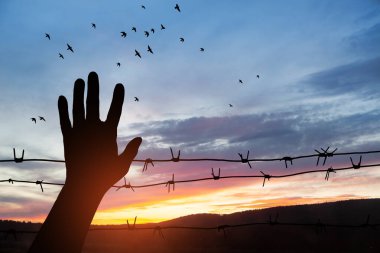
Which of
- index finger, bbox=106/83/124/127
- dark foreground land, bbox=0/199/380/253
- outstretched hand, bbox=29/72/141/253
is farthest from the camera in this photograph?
dark foreground land, bbox=0/199/380/253

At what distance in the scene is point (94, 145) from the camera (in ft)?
11.4

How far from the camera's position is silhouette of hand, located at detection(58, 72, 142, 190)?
3.45 metres

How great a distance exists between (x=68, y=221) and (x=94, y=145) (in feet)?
2.40

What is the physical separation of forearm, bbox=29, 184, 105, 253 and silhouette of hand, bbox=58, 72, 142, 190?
9 cm

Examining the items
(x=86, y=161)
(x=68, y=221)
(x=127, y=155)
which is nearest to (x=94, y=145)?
(x=86, y=161)

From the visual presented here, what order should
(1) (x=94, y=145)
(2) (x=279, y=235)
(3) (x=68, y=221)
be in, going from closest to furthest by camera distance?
(3) (x=68, y=221)
(1) (x=94, y=145)
(2) (x=279, y=235)

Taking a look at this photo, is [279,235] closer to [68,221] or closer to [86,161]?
[86,161]

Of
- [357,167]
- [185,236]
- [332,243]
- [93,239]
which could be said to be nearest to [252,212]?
[185,236]

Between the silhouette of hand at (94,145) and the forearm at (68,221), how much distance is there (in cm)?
9

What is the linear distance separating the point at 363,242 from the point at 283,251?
448 inches

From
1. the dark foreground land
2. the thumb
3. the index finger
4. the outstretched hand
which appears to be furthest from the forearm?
the dark foreground land

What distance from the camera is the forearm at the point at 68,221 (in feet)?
9.95

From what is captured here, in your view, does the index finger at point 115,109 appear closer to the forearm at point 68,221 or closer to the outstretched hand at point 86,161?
the outstretched hand at point 86,161

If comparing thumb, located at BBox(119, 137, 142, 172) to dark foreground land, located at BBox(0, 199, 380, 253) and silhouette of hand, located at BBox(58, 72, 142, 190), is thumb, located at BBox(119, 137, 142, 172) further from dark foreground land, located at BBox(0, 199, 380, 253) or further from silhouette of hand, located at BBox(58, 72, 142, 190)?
dark foreground land, located at BBox(0, 199, 380, 253)
